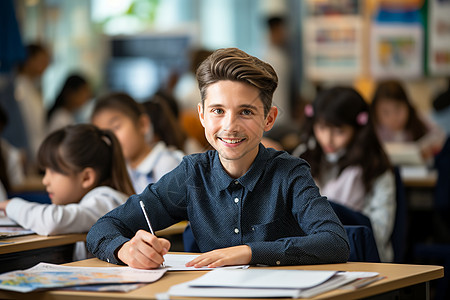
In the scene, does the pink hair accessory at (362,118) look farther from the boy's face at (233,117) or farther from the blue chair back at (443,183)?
the boy's face at (233,117)

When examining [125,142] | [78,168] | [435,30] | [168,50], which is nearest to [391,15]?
[435,30]

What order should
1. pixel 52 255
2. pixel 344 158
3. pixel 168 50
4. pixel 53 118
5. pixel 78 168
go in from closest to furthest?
1. pixel 52 255
2. pixel 78 168
3. pixel 344 158
4. pixel 53 118
5. pixel 168 50

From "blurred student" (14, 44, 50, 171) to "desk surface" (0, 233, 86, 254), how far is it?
4420 mm

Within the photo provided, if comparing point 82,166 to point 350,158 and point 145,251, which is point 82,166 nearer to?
point 145,251

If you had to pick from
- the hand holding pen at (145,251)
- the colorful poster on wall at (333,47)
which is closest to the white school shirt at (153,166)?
the hand holding pen at (145,251)

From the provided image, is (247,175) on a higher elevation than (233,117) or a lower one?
lower

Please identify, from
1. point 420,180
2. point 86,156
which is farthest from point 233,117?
point 420,180

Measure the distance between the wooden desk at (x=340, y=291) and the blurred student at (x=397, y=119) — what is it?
11.7 ft

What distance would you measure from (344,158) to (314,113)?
0.27m

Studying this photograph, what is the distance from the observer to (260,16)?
9148mm

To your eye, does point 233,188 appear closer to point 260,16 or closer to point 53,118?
point 53,118

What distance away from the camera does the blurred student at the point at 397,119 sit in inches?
202

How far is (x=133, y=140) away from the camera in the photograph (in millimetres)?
3256

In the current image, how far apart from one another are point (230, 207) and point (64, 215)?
61 centimetres
